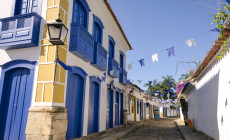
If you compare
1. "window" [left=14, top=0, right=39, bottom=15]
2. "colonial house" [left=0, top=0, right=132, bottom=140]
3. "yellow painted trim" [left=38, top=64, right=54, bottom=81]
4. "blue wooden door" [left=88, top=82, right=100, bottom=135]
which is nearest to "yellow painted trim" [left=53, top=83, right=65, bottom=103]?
"colonial house" [left=0, top=0, right=132, bottom=140]

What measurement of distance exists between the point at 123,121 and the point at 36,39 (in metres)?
9.81

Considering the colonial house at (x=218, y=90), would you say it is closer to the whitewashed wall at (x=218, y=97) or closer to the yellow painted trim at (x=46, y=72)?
the whitewashed wall at (x=218, y=97)

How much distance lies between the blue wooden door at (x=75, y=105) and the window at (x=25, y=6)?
8.97 ft

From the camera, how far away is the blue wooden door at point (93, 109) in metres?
8.16

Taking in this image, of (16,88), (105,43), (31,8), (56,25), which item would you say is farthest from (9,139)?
(105,43)

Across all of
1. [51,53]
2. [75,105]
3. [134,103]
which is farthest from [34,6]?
[134,103]

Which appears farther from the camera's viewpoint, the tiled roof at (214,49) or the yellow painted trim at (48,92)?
the yellow painted trim at (48,92)

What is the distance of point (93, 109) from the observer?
28.0 ft

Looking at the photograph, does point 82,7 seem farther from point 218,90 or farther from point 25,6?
point 218,90

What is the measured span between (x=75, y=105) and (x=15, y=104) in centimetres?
202

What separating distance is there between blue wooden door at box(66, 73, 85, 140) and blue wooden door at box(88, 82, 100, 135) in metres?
0.94

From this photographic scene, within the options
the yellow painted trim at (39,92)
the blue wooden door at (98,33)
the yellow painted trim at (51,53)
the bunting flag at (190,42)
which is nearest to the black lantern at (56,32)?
the yellow painted trim at (51,53)

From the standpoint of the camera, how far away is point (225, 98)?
208 inches

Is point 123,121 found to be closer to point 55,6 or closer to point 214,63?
point 214,63
